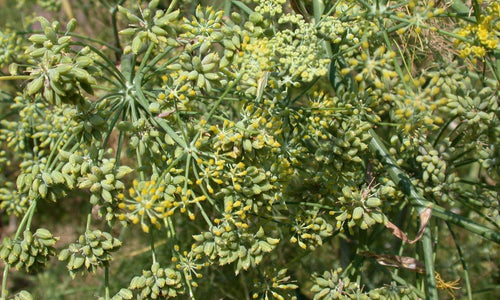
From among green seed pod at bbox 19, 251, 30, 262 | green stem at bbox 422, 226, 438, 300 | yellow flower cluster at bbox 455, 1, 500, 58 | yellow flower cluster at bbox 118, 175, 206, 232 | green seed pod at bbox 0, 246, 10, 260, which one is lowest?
green stem at bbox 422, 226, 438, 300

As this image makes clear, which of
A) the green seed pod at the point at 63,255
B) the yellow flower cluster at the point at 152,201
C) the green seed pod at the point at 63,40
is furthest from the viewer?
the green seed pod at the point at 63,255

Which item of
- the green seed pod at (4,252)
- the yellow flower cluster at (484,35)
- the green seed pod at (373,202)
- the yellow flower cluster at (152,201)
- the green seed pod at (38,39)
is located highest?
the green seed pod at (38,39)

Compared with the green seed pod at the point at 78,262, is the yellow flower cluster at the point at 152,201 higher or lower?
higher

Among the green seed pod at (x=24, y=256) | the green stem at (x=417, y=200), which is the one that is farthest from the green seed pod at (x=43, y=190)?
the green stem at (x=417, y=200)

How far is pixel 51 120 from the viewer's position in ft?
8.47

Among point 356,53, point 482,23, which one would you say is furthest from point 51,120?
point 482,23

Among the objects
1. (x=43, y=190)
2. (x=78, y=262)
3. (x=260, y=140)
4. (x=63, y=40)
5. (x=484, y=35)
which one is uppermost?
(x=63, y=40)

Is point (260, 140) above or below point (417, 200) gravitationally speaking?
above

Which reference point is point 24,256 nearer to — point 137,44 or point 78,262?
point 78,262

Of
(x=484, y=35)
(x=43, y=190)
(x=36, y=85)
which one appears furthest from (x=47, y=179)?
(x=484, y=35)

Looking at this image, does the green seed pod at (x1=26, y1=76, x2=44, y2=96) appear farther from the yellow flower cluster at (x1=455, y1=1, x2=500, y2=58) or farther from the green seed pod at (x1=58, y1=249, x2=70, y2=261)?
the yellow flower cluster at (x1=455, y1=1, x2=500, y2=58)

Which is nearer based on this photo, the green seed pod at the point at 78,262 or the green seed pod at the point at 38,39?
the green seed pod at the point at 38,39

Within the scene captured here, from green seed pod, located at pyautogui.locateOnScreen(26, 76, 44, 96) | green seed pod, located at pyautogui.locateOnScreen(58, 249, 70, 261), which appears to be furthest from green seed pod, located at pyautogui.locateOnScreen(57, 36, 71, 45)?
green seed pod, located at pyautogui.locateOnScreen(58, 249, 70, 261)

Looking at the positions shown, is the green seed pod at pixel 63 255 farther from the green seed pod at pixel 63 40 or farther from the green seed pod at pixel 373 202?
the green seed pod at pixel 373 202
